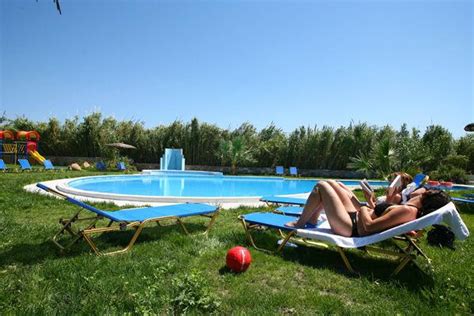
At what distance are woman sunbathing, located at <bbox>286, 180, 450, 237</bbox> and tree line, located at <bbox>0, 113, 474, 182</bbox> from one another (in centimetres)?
1594

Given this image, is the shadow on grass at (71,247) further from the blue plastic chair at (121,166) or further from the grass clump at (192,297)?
the blue plastic chair at (121,166)

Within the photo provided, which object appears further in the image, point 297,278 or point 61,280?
point 297,278

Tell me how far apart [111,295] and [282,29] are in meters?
11.2

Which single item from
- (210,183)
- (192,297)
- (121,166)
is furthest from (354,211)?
(121,166)

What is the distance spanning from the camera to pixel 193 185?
15398mm

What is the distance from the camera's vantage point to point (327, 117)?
22.0m

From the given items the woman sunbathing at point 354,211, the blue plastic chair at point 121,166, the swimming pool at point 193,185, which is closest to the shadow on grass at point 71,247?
the woman sunbathing at point 354,211

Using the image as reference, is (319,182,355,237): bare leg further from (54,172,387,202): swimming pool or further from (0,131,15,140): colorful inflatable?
(0,131,15,140): colorful inflatable

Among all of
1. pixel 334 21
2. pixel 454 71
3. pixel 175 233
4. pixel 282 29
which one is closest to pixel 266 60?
pixel 282 29

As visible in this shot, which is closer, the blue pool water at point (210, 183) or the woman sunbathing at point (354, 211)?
the woman sunbathing at point (354, 211)

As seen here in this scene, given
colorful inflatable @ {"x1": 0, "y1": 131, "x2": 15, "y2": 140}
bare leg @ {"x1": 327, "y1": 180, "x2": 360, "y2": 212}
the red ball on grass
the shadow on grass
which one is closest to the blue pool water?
the shadow on grass

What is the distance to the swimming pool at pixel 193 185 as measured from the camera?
12.4 meters

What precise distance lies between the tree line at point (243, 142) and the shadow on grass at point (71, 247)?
16094 millimetres

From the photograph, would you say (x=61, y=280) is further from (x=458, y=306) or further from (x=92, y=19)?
(x=92, y=19)
